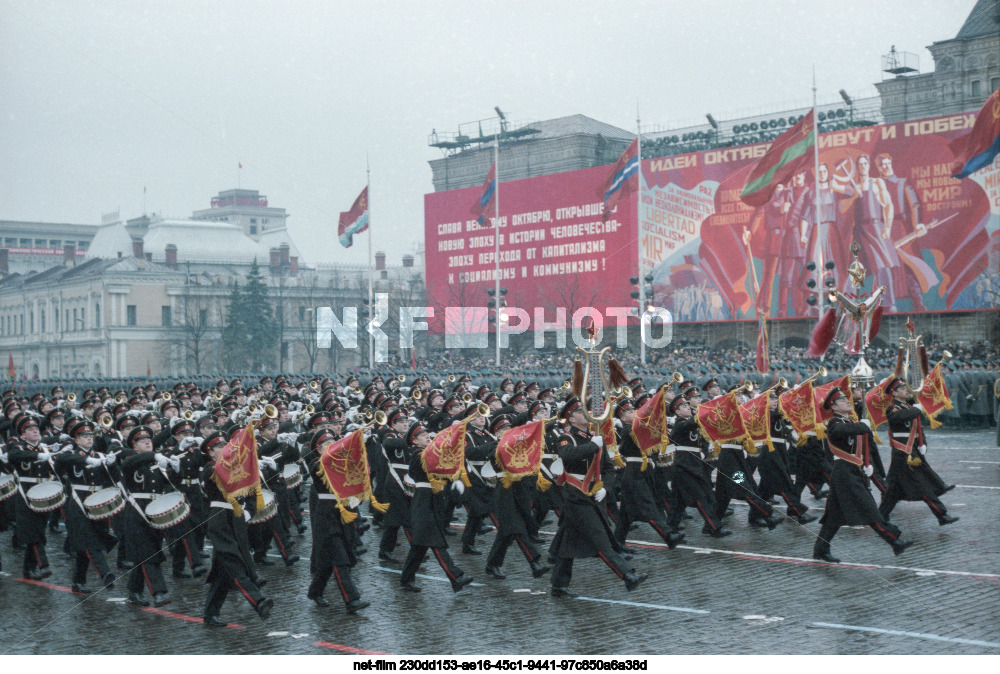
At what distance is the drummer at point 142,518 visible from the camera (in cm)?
1084

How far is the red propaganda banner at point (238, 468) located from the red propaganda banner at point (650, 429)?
4.69m

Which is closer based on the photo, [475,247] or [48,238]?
[475,247]

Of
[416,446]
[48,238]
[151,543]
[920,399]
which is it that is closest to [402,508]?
[416,446]

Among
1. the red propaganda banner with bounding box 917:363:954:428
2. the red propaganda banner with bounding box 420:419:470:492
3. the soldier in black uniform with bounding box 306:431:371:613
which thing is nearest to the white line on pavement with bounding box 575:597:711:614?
the red propaganda banner with bounding box 420:419:470:492

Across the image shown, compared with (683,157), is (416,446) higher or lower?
lower

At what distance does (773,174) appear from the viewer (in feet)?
108

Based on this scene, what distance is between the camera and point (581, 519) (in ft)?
34.8

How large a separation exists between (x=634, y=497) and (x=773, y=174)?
856 inches

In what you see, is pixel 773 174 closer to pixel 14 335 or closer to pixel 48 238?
pixel 14 335

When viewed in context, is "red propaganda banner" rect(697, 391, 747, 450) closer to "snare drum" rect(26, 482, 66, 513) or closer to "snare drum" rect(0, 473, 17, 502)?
"snare drum" rect(26, 482, 66, 513)

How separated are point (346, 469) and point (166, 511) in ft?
5.74

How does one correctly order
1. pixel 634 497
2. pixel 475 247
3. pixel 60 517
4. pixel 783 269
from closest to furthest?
1. pixel 634 497
2. pixel 60 517
3. pixel 783 269
4. pixel 475 247

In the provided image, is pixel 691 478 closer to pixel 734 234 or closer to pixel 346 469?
pixel 346 469

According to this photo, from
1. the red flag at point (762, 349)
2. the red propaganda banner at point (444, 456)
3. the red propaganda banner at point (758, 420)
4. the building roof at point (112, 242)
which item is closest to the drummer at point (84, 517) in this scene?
the red propaganda banner at point (444, 456)
